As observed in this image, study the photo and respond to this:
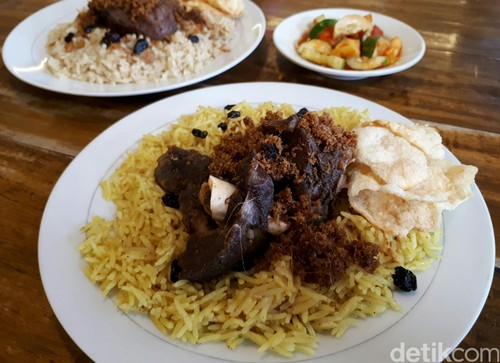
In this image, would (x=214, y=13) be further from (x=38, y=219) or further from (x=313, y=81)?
(x=38, y=219)

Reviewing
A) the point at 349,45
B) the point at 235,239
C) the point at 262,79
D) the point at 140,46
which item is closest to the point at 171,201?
the point at 235,239

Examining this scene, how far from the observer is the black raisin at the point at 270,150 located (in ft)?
6.93

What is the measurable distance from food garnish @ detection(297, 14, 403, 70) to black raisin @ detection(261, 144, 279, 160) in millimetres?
1798

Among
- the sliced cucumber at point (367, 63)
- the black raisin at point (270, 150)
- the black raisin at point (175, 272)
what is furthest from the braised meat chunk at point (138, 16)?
the black raisin at point (175, 272)

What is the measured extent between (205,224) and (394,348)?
40.1 inches

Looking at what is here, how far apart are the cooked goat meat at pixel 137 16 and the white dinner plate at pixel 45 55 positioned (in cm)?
63

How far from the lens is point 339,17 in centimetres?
428

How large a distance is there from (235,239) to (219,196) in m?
0.24

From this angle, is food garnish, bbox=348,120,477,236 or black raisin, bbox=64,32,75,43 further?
black raisin, bbox=64,32,75,43

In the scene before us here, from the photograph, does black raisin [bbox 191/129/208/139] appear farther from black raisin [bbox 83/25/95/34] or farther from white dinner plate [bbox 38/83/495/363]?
black raisin [bbox 83/25/95/34]

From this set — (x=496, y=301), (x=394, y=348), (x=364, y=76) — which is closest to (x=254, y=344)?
(x=394, y=348)

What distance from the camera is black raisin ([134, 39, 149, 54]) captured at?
3.72 metres

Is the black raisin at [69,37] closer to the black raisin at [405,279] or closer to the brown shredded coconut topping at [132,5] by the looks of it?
A: the brown shredded coconut topping at [132,5]

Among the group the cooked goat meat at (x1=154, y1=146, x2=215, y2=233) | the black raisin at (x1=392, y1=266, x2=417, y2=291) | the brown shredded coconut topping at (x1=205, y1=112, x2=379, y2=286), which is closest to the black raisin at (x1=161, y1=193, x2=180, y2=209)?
the cooked goat meat at (x1=154, y1=146, x2=215, y2=233)
